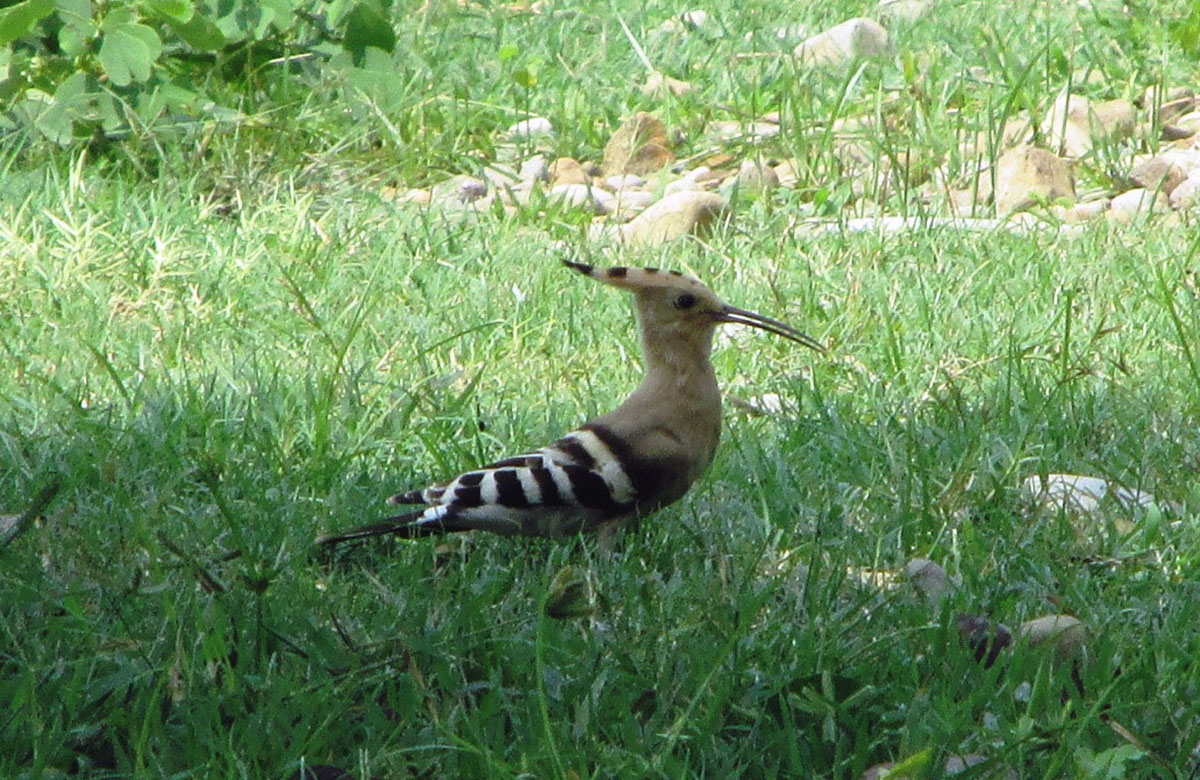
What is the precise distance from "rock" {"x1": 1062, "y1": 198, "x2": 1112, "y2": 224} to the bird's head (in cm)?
241

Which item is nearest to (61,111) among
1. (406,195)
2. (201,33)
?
(201,33)

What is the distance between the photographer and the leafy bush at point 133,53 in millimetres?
5188

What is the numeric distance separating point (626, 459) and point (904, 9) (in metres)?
4.99

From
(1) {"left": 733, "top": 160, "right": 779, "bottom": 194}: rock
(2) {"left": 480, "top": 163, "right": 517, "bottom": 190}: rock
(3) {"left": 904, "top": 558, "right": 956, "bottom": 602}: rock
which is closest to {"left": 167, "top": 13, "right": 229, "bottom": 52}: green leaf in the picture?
(2) {"left": 480, "top": 163, "right": 517, "bottom": 190}: rock

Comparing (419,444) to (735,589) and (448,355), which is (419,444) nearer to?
(448,355)

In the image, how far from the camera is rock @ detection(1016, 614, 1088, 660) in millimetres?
2664

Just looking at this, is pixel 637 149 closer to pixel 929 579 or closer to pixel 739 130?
pixel 739 130

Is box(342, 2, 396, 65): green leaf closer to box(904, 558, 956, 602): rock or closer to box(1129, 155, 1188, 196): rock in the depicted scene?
box(1129, 155, 1188, 196): rock

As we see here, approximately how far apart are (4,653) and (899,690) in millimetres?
1380

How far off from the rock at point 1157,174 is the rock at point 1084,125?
0.16 m

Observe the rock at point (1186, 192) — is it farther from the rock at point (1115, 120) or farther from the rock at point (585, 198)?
the rock at point (585, 198)

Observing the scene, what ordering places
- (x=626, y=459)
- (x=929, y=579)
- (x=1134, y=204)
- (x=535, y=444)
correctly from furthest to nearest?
(x=1134, y=204), (x=535, y=444), (x=626, y=459), (x=929, y=579)

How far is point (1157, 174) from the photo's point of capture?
18.7ft

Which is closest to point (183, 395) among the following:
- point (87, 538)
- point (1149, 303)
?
point (87, 538)
